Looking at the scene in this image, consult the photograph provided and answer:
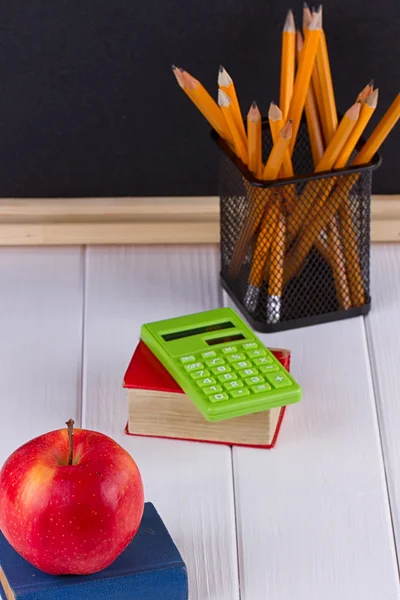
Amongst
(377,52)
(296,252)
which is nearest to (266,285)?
(296,252)

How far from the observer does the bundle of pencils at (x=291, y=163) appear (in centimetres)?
104

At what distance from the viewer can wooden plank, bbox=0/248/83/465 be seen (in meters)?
1.01

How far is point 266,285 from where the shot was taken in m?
1.12

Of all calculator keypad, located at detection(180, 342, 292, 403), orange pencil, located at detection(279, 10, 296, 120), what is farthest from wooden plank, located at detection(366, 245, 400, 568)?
orange pencil, located at detection(279, 10, 296, 120)

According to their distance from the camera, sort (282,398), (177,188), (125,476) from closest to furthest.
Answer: (125,476)
(282,398)
(177,188)

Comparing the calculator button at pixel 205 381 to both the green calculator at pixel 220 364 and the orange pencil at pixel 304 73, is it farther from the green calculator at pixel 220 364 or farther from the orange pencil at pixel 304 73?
the orange pencil at pixel 304 73

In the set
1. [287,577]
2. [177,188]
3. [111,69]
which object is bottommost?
[287,577]

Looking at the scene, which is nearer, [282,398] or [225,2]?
[282,398]

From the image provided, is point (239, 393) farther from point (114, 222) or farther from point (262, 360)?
point (114, 222)

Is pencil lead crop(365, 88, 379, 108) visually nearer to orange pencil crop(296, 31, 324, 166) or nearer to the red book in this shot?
orange pencil crop(296, 31, 324, 166)

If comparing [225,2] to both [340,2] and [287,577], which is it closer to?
[340,2]

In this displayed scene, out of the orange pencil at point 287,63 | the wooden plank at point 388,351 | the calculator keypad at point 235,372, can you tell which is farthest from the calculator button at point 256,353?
the orange pencil at point 287,63

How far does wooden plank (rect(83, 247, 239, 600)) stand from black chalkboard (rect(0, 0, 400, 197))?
0.28 ft

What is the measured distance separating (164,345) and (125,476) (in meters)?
0.23
